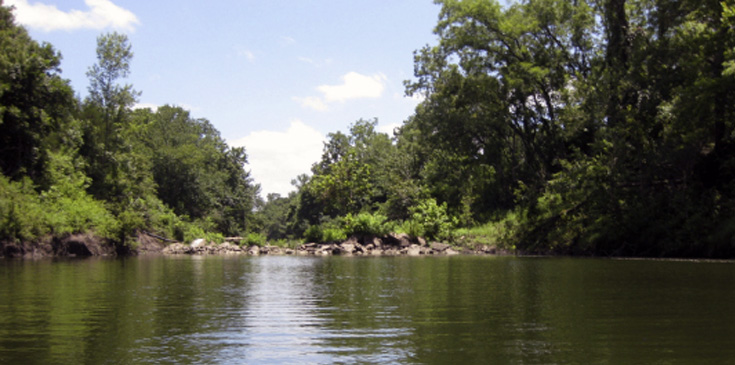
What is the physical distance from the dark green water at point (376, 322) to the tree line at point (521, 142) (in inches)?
557

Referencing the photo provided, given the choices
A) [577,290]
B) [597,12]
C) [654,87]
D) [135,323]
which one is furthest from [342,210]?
[135,323]

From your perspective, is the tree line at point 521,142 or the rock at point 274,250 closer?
the tree line at point 521,142

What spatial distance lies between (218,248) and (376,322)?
135ft

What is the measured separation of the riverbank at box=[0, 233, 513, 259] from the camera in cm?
3169

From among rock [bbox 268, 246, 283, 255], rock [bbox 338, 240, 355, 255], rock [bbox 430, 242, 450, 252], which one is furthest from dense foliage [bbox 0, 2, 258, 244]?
rock [bbox 430, 242, 450, 252]

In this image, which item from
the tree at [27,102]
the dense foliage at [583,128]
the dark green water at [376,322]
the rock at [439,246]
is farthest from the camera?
the rock at [439,246]

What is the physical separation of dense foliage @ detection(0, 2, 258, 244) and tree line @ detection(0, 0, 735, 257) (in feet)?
0.40

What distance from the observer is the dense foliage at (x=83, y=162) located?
31.8 meters

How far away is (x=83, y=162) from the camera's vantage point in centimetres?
4103

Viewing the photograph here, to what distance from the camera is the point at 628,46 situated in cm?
3325

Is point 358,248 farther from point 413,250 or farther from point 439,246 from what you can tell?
point 439,246

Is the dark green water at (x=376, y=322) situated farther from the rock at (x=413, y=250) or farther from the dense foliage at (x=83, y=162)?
the rock at (x=413, y=250)

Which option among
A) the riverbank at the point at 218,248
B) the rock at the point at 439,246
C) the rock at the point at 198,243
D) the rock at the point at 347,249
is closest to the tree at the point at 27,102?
the riverbank at the point at 218,248

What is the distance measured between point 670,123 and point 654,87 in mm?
2404
